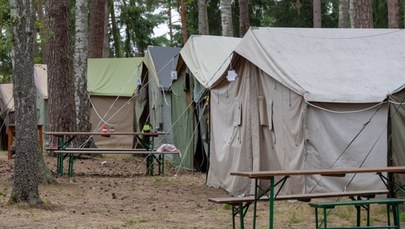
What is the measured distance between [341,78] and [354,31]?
1736mm

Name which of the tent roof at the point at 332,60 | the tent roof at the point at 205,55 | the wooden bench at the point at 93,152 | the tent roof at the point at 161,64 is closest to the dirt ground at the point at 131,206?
the wooden bench at the point at 93,152

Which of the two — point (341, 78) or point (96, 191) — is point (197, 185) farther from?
point (341, 78)

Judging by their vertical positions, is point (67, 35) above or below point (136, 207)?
above

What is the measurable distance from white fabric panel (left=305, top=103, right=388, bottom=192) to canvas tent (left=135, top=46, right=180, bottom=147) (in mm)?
6890

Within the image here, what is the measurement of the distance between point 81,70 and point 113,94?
3.42m

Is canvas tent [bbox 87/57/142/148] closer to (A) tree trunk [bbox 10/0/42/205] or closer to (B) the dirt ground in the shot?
(B) the dirt ground

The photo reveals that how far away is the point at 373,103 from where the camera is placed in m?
9.82

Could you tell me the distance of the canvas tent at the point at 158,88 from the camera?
56.0 feet

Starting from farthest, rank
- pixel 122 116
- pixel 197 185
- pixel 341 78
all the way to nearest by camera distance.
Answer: pixel 122 116 → pixel 197 185 → pixel 341 78

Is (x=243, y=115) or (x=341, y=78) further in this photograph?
(x=243, y=115)

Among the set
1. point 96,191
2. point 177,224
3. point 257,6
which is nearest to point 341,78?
point 177,224

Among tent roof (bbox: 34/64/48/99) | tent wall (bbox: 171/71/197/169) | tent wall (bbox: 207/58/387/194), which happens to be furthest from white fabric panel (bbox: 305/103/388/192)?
tent roof (bbox: 34/64/48/99)

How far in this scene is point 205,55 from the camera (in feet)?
48.9

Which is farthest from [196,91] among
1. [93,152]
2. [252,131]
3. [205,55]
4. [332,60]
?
[332,60]
